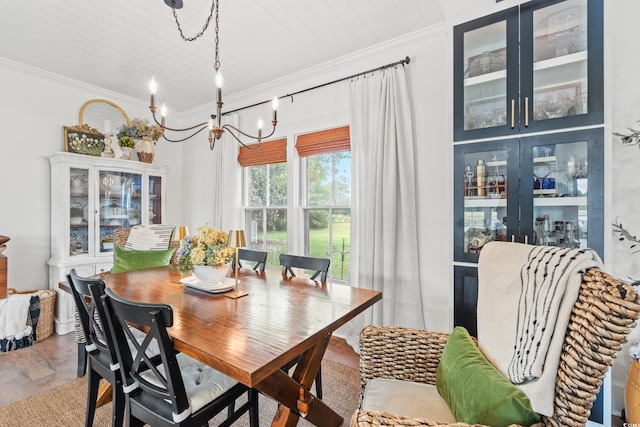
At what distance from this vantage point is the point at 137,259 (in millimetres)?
2648

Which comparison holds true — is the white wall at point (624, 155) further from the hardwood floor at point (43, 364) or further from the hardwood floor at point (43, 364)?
the hardwood floor at point (43, 364)

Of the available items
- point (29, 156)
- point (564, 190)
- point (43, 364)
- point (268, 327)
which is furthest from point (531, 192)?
point (29, 156)

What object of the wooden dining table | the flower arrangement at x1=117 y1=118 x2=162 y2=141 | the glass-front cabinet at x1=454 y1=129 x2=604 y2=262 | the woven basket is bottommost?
the woven basket

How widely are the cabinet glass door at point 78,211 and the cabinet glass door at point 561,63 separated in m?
4.12

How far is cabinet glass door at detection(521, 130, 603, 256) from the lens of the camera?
1609 mm

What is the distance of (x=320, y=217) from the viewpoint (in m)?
3.28

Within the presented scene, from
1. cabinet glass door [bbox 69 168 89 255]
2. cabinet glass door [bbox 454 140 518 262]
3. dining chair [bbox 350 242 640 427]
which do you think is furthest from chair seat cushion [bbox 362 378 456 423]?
cabinet glass door [bbox 69 168 89 255]

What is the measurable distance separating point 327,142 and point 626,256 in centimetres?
241

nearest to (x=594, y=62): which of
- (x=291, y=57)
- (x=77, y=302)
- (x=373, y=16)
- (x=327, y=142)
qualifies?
(x=373, y=16)

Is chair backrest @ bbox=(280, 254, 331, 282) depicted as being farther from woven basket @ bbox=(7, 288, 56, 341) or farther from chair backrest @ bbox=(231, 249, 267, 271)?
woven basket @ bbox=(7, 288, 56, 341)

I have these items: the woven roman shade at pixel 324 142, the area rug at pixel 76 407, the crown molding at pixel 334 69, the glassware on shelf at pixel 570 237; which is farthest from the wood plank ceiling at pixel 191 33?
the area rug at pixel 76 407

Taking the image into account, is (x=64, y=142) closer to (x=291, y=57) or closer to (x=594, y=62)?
(x=291, y=57)

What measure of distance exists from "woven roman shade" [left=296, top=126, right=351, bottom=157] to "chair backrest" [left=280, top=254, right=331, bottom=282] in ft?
4.17

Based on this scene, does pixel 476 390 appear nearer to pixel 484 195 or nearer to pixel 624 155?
pixel 484 195
